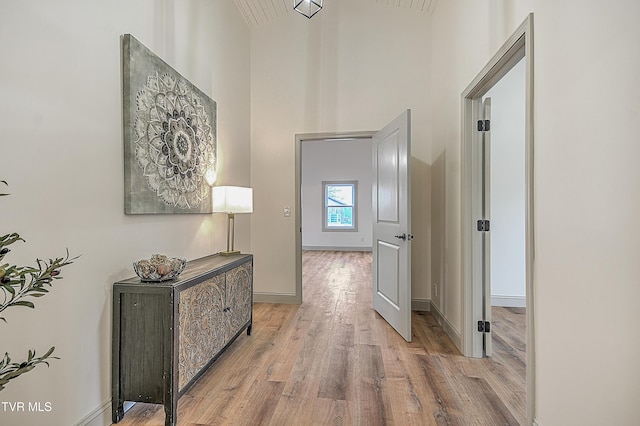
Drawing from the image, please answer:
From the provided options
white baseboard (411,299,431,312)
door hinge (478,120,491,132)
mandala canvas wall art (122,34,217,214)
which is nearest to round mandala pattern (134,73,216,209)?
mandala canvas wall art (122,34,217,214)

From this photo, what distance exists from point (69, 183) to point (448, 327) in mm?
3058

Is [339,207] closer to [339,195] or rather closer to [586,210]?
[339,195]

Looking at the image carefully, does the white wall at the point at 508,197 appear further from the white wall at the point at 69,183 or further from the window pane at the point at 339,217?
the window pane at the point at 339,217

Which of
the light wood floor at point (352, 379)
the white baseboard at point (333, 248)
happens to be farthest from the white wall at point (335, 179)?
the light wood floor at point (352, 379)

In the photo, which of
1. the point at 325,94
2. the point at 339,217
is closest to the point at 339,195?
the point at 339,217

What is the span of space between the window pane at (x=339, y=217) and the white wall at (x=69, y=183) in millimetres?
7587

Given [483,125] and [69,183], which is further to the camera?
[483,125]

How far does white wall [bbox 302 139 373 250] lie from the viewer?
9328mm

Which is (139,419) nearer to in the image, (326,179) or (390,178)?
(390,178)

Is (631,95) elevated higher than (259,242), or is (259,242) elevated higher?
(631,95)

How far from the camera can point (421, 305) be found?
3658 mm

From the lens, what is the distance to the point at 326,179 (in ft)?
31.2

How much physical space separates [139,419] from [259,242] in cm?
240

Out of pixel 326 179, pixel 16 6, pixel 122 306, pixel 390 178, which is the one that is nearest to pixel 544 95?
pixel 390 178
